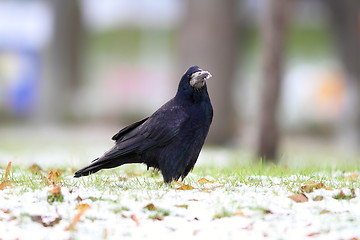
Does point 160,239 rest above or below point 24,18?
below

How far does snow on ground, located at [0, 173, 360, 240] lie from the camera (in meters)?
5.05

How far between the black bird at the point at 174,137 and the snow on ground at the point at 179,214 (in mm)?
365

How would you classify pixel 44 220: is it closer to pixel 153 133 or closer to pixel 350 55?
pixel 153 133

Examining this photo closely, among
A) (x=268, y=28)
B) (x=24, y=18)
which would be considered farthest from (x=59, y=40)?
(x=268, y=28)

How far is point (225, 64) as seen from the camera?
16891 millimetres

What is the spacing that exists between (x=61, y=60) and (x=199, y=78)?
60.7ft

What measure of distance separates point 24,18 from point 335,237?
27.9 meters

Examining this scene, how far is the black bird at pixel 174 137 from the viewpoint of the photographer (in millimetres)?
6270

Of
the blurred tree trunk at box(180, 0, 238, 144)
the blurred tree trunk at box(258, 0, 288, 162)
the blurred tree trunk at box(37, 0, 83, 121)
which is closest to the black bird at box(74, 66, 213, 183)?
the blurred tree trunk at box(258, 0, 288, 162)

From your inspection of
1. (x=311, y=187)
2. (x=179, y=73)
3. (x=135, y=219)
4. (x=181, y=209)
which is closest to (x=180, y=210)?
(x=181, y=209)

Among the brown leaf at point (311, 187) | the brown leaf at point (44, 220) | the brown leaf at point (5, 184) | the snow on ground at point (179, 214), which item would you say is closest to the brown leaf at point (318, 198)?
the snow on ground at point (179, 214)

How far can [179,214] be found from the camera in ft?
17.6

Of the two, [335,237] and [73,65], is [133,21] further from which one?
[335,237]

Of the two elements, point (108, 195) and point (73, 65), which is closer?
point (108, 195)
